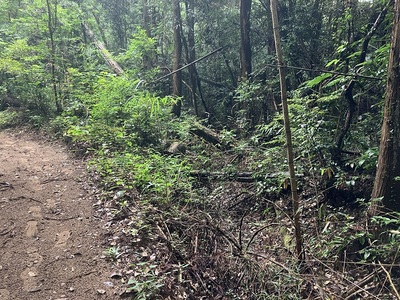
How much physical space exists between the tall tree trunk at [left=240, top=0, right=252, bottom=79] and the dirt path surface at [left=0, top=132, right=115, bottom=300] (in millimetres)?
7914

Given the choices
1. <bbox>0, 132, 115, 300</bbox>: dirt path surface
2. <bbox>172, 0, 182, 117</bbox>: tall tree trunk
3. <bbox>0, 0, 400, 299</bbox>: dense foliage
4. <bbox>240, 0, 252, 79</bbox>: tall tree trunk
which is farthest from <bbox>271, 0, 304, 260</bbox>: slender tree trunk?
<bbox>240, 0, 252, 79</bbox>: tall tree trunk

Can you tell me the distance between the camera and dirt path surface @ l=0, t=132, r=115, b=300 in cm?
394

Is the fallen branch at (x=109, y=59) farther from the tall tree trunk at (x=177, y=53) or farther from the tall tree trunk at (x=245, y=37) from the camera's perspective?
the tall tree trunk at (x=245, y=37)

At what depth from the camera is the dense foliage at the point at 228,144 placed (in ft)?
14.8

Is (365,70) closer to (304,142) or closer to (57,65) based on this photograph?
(304,142)

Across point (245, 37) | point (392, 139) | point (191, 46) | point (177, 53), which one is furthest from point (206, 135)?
point (392, 139)

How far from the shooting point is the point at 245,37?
12.8 meters

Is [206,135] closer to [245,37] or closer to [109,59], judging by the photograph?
[245,37]

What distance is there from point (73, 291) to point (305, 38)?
10364mm

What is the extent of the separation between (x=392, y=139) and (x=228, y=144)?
235 inches

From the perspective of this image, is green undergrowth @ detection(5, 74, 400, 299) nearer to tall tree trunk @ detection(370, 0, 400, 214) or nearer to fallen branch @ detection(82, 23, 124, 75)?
tall tree trunk @ detection(370, 0, 400, 214)

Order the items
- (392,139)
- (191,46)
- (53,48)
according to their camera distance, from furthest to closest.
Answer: (191,46) → (53,48) → (392,139)

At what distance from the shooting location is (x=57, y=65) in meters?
11.5

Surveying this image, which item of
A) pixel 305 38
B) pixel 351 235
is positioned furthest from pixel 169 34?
pixel 351 235
